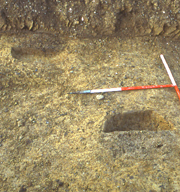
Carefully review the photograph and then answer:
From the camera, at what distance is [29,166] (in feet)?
7.64

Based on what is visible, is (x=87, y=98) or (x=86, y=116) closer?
(x=86, y=116)

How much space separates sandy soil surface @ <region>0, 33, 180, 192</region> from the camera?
7.36 ft

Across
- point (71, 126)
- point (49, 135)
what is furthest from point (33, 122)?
point (71, 126)

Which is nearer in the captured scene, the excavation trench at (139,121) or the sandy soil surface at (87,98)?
the sandy soil surface at (87,98)

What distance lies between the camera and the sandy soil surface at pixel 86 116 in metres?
2.24

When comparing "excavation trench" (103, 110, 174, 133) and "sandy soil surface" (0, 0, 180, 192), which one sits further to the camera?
"excavation trench" (103, 110, 174, 133)

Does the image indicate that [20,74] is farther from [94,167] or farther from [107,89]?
[94,167]

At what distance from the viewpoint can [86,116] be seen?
282 cm

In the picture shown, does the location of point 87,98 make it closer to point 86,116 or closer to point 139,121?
point 86,116

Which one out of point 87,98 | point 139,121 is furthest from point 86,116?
point 139,121

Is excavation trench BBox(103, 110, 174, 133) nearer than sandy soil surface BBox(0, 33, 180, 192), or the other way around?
sandy soil surface BBox(0, 33, 180, 192)

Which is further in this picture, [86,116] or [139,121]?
[139,121]

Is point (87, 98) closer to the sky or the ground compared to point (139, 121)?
closer to the sky

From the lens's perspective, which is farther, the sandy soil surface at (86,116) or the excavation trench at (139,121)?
the excavation trench at (139,121)
